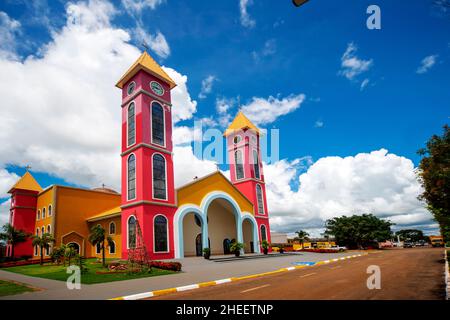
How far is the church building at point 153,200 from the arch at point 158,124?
0.30 ft

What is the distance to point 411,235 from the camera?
110062mm

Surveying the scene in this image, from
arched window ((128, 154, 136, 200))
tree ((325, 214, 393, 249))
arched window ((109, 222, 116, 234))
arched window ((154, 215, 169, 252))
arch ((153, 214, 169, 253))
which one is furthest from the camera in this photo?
tree ((325, 214, 393, 249))

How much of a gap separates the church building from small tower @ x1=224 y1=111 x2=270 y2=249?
0.41 feet

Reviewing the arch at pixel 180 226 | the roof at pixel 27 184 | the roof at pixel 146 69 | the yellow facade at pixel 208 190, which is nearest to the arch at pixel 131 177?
the yellow facade at pixel 208 190

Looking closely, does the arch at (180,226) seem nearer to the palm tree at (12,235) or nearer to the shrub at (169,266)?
the shrub at (169,266)

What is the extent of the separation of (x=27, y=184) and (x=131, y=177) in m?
21.0

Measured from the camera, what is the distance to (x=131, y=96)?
26172 mm

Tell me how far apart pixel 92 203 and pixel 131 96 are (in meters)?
14.6

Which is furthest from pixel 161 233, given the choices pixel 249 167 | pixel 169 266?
pixel 249 167

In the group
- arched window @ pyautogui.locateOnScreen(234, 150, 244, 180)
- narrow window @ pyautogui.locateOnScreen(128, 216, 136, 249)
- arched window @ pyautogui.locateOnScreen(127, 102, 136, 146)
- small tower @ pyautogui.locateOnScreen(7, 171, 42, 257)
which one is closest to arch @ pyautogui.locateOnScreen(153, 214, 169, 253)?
narrow window @ pyautogui.locateOnScreen(128, 216, 136, 249)

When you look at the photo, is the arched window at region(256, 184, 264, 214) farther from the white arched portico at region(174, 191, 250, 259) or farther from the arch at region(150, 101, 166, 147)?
the arch at region(150, 101, 166, 147)

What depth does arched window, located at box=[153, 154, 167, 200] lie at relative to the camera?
23.9 meters

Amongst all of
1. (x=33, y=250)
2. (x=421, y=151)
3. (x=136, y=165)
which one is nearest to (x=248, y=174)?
(x=136, y=165)
